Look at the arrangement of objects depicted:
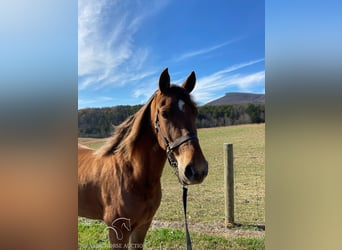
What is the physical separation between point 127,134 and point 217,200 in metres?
0.68

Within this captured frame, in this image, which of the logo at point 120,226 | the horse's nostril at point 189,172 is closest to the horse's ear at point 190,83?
the horse's nostril at point 189,172

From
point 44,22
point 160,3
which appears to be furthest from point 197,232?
point 44,22

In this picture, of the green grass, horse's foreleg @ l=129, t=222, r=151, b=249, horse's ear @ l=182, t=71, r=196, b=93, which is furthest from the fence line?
horse's foreleg @ l=129, t=222, r=151, b=249

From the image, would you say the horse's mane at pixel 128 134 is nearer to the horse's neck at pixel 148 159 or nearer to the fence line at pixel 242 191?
the horse's neck at pixel 148 159

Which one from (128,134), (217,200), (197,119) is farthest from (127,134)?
(217,200)

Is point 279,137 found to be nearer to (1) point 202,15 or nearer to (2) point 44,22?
(1) point 202,15

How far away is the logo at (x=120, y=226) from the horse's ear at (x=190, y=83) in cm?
85

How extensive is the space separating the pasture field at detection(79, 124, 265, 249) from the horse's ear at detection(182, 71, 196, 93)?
0.25 metres

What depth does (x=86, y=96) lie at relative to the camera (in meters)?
1.63

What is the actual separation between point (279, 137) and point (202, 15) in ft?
2.77

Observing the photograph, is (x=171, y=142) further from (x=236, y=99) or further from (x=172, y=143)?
(x=236, y=99)

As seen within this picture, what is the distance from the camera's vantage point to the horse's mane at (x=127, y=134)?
60.9 inches

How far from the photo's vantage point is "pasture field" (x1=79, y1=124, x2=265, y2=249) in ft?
5.01

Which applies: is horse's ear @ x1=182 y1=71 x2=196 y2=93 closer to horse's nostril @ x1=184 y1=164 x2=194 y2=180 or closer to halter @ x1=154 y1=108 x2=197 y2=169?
halter @ x1=154 y1=108 x2=197 y2=169
